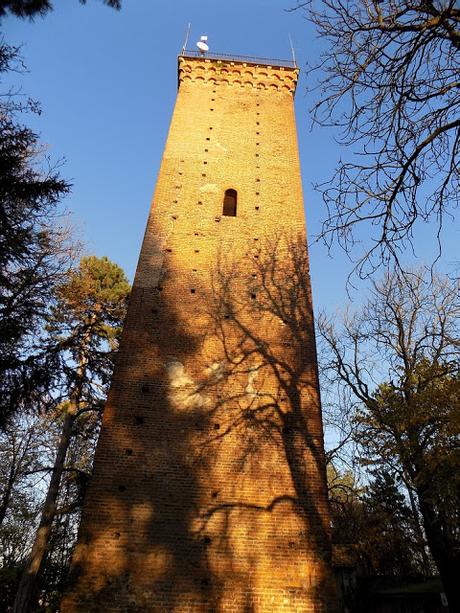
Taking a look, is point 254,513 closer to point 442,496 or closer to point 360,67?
point 442,496

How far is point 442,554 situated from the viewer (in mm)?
10812

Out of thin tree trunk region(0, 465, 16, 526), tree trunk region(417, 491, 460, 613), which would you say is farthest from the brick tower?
thin tree trunk region(0, 465, 16, 526)

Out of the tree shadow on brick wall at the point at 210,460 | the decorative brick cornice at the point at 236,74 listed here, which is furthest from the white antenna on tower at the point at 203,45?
the tree shadow on brick wall at the point at 210,460

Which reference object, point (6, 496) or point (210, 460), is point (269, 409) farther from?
point (6, 496)

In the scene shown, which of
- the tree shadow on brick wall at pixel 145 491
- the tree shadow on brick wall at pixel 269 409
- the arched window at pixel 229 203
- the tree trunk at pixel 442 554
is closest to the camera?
the tree shadow on brick wall at pixel 145 491

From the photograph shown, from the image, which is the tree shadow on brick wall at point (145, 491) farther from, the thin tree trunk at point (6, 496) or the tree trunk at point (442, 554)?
the thin tree trunk at point (6, 496)

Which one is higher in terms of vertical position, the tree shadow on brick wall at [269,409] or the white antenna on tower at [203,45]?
the white antenna on tower at [203,45]

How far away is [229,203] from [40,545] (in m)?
10.1

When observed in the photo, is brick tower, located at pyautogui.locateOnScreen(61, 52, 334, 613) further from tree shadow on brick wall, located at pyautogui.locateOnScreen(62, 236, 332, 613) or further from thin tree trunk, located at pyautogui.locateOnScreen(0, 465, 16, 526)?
thin tree trunk, located at pyautogui.locateOnScreen(0, 465, 16, 526)

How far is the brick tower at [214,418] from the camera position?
22.7ft

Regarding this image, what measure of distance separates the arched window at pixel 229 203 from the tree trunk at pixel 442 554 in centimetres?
840

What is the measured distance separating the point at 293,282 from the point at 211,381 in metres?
3.28

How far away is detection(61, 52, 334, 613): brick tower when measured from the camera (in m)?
6.91

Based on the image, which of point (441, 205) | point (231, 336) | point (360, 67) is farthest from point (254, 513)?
point (360, 67)
